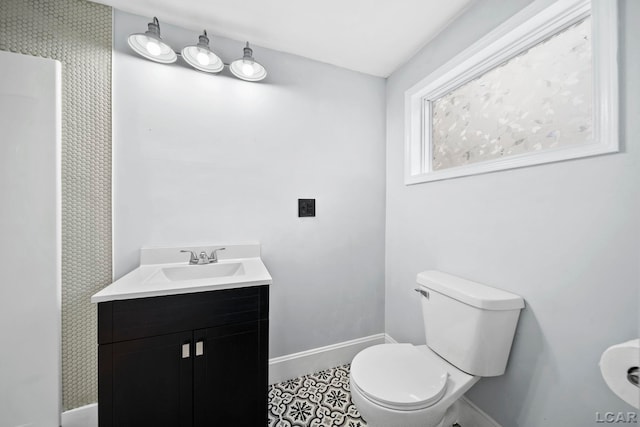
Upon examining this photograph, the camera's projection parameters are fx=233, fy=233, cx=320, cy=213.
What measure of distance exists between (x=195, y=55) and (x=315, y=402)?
2.21 m

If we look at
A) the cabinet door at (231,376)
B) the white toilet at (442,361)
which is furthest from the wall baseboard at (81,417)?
the white toilet at (442,361)

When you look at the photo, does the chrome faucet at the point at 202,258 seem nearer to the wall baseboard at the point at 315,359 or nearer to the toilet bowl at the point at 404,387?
the wall baseboard at the point at 315,359

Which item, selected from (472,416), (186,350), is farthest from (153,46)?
(472,416)

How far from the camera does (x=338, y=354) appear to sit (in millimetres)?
1812

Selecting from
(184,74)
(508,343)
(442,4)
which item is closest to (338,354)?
(508,343)

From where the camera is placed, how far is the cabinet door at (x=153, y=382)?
96 cm

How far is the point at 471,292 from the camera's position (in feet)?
3.56

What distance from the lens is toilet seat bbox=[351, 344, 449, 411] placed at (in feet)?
3.01

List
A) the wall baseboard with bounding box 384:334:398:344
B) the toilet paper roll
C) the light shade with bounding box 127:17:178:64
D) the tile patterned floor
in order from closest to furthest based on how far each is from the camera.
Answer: the toilet paper roll, the light shade with bounding box 127:17:178:64, the tile patterned floor, the wall baseboard with bounding box 384:334:398:344

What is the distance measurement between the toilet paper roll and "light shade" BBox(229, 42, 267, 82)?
189cm

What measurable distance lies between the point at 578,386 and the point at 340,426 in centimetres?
109

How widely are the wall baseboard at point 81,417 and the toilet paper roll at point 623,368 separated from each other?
2213 millimetres

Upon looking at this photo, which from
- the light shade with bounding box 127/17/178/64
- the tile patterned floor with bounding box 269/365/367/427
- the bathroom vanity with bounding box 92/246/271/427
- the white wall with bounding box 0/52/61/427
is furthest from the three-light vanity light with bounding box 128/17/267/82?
the tile patterned floor with bounding box 269/365/367/427

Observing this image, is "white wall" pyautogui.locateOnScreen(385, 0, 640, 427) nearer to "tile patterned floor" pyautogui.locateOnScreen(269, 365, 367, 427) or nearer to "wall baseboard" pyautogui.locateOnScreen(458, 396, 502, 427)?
"wall baseboard" pyautogui.locateOnScreen(458, 396, 502, 427)
